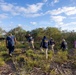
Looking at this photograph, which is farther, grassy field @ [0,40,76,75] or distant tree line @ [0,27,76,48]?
distant tree line @ [0,27,76,48]

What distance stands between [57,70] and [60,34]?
642 inches

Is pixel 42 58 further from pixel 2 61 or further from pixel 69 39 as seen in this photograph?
pixel 69 39

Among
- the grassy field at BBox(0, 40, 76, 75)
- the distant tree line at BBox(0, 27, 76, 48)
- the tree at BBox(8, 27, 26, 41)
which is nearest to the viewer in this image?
the grassy field at BBox(0, 40, 76, 75)

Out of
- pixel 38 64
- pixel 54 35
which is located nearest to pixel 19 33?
pixel 54 35

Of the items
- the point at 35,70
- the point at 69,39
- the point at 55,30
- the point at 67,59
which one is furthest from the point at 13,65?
the point at 55,30

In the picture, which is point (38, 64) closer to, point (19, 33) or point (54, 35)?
point (54, 35)

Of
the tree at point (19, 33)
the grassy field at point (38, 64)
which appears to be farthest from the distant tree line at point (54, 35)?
the grassy field at point (38, 64)

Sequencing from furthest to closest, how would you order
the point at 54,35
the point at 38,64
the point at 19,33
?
the point at 19,33 → the point at 54,35 → the point at 38,64

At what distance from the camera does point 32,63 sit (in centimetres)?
1194

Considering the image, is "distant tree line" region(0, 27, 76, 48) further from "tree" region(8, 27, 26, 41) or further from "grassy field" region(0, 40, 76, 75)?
"grassy field" region(0, 40, 76, 75)

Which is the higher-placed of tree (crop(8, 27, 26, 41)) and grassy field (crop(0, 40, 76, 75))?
tree (crop(8, 27, 26, 41))

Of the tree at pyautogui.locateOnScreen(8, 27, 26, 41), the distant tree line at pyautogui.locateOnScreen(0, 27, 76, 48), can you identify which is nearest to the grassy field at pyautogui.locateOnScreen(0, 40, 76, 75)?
the distant tree line at pyautogui.locateOnScreen(0, 27, 76, 48)

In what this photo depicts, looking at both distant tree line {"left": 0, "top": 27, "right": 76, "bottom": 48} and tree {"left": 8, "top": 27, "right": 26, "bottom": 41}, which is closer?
distant tree line {"left": 0, "top": 27, "right": 76, "bottom": 48}

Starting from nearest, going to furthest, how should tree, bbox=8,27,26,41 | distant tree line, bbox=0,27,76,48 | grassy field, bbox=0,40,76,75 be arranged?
grassy field, bbox=0,40,76,75
distant tree line, bbox=0,27,76,48
tree, bbox=8,27,26,41
